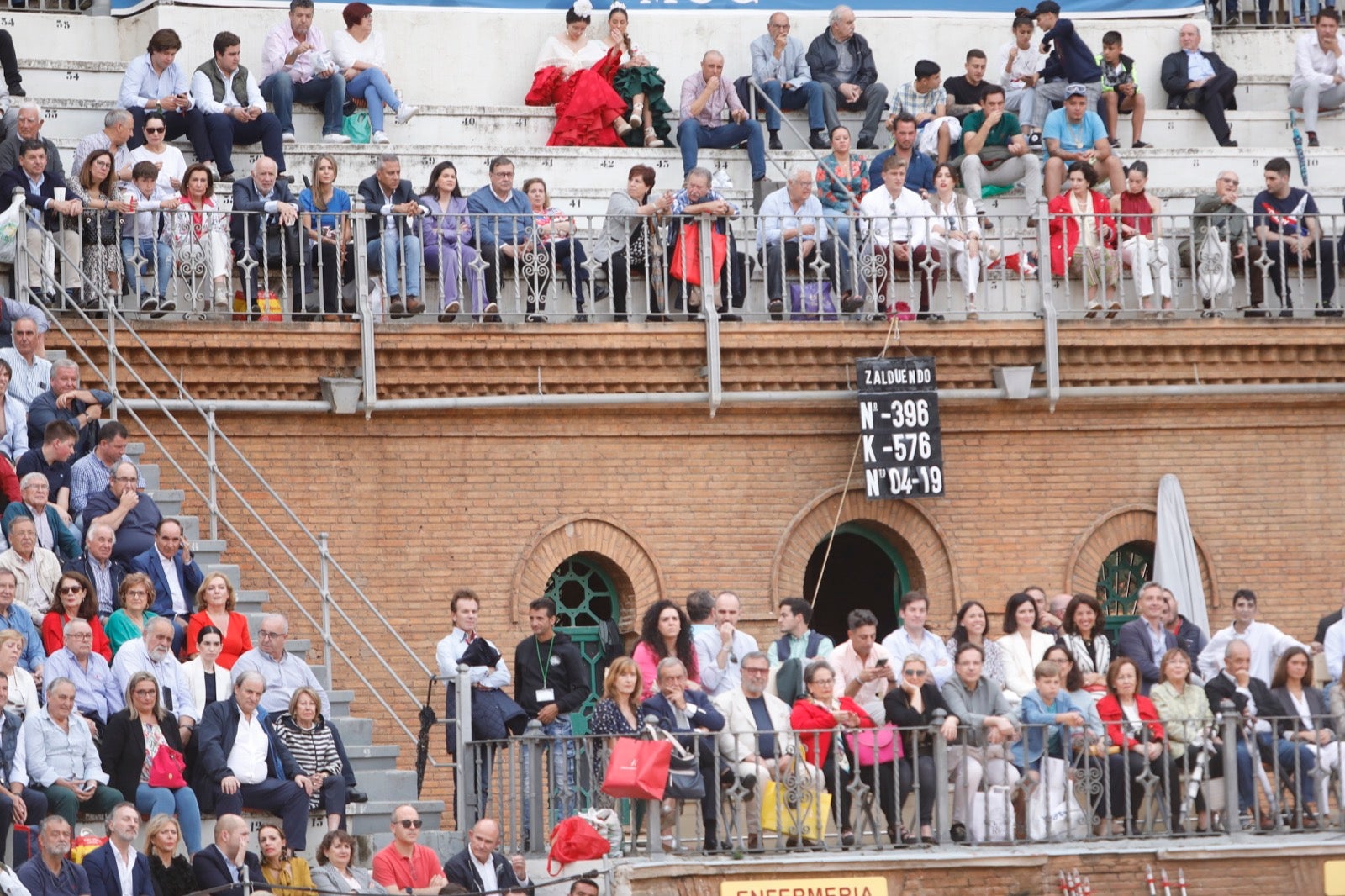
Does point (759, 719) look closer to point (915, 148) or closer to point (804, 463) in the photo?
point (804, 463)

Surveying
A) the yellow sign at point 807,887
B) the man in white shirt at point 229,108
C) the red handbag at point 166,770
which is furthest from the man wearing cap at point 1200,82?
the red handbag at point 166,770

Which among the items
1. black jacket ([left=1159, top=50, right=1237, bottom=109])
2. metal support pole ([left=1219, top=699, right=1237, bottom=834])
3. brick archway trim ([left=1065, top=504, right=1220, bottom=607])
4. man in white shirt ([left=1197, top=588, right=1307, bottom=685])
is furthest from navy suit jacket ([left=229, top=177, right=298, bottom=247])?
black jacket ([left=1159, top=50, right=1237, bottom=109])

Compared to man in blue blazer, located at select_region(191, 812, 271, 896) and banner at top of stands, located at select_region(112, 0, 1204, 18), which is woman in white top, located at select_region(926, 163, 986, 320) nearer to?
banner at top of stands, located at select_region(112, 0, 1204, 18)

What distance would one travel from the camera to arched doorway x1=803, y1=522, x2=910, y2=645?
26094mm

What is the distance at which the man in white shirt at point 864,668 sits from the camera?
711 inches

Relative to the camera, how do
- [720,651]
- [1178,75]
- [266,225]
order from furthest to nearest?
[1178,75] → [266,225] → [720,651]

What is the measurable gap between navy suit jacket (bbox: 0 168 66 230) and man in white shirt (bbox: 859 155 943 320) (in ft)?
21.9

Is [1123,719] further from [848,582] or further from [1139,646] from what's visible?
[848,582]

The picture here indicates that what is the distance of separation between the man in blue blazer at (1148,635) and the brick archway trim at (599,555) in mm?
4293

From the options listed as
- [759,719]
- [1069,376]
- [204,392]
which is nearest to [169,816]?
[759,719]

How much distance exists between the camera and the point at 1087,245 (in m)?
23.1

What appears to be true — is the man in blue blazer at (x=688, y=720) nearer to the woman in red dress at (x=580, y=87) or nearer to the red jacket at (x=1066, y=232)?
the red jacket at (x=1066, y=232)

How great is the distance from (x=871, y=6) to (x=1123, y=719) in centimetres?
1058

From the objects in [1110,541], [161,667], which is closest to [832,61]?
[1110,541]
